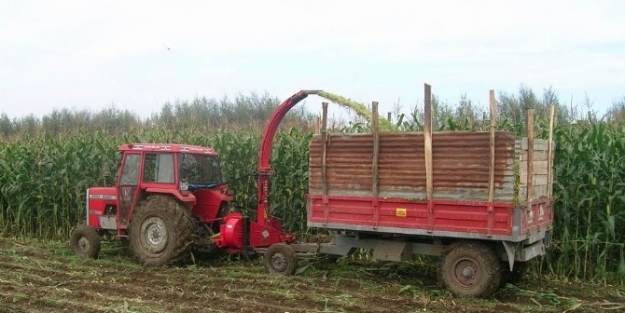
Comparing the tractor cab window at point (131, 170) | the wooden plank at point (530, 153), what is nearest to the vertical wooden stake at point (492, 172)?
the wooden plank at point (530, 153)

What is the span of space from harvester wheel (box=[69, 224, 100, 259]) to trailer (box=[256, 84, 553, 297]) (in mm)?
4261

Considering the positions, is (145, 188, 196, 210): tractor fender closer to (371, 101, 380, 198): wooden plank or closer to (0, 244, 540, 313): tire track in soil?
(0, 244, 540, 313): tire track in soil

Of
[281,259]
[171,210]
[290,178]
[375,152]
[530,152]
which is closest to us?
[530,152]

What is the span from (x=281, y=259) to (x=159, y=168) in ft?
8.34

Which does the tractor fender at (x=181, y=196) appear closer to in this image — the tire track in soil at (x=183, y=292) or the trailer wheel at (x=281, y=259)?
the tire track in soil at (x=183, y=292)

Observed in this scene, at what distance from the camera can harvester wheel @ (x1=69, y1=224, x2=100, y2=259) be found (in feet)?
35.9

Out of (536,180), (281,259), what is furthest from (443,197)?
(281,259)

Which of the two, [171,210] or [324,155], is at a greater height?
[324,155]

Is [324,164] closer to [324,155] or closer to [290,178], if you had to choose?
[324,155]

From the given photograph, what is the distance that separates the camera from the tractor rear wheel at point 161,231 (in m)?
9.87

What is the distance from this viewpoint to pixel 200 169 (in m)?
10.6

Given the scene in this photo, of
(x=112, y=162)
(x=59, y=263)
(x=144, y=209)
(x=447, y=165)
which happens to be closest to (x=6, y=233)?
(x=112, y=162)

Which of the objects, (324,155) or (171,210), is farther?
(171,210)

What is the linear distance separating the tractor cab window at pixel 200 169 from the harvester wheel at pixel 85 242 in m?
2.05
